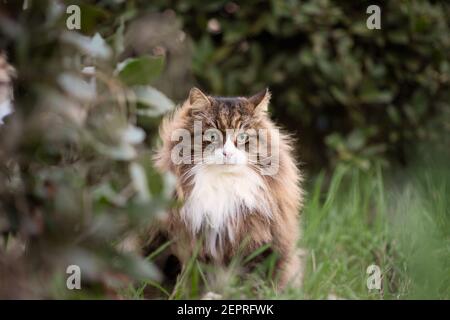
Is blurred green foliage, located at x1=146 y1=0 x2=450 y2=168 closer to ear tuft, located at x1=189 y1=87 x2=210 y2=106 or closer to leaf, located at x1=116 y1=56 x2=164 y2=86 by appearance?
ear tuft, located at x1=189 y1=87 x2=210 y2=106

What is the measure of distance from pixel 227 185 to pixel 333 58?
6.08 feet

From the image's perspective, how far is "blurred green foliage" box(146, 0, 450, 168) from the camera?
4156mm

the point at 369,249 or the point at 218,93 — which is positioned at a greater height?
the point at 218,93

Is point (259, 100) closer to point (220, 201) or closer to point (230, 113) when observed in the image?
point (230, 113)

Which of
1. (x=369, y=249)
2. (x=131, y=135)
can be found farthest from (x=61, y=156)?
(x=369, y=249)

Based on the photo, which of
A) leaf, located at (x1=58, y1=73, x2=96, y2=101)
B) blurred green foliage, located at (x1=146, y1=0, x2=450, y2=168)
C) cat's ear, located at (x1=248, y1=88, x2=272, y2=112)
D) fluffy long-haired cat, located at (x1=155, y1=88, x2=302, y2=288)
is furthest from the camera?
blurred green foliage, located at (x1=146, y1=0, x2=450, y2=168)

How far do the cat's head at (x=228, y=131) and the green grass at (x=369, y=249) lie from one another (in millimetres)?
399

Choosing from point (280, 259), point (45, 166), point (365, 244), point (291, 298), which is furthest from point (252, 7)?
point (45, 166)

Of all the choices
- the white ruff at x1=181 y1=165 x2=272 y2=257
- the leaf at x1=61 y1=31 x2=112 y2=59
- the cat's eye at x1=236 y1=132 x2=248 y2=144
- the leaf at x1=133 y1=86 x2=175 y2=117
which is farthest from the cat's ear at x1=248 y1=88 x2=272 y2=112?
the leaf at x1=61 y1=31 x2=112 y2=59

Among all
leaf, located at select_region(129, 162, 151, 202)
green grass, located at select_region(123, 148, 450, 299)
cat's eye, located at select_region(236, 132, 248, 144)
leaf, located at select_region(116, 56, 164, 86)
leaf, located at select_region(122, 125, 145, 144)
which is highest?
leaf, located at select_region(116, 56, 164, 86)

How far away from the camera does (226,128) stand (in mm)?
2734

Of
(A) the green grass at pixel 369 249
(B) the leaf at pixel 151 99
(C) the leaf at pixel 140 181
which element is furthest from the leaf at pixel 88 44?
(A) the green grass at pixel 369 249

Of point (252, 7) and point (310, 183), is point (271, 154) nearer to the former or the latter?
point (252, 7)

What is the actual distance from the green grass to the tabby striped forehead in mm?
537
